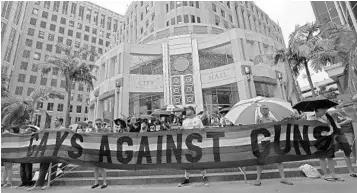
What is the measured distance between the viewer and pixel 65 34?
5619 centimetres

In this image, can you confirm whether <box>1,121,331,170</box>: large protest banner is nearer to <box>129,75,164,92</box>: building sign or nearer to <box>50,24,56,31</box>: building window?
<box>129,75,164,92</box>: building sign

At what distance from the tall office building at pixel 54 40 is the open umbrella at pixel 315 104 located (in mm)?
43915

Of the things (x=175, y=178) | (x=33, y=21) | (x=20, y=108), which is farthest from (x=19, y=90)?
(x=175, y=178)

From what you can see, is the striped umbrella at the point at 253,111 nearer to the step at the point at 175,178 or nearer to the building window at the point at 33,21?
the step at the point at 175,178

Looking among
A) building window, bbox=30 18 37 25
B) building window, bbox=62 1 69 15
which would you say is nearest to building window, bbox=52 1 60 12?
building window, bbox=62 1 69 15

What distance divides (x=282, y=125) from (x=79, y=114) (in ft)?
176

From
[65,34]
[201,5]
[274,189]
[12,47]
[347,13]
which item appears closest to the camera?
[274,189]

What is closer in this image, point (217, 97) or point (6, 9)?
point (217, 97)

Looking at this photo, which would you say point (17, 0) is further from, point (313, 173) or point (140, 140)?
point (313, 173)

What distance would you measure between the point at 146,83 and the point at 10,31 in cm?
3899

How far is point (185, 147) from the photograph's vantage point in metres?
5.27

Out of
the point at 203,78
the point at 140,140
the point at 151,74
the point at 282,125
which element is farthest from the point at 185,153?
the point at 151,74

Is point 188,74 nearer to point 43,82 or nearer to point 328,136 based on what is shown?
point 328,136

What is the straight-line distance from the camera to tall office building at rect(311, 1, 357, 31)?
16.1 m
